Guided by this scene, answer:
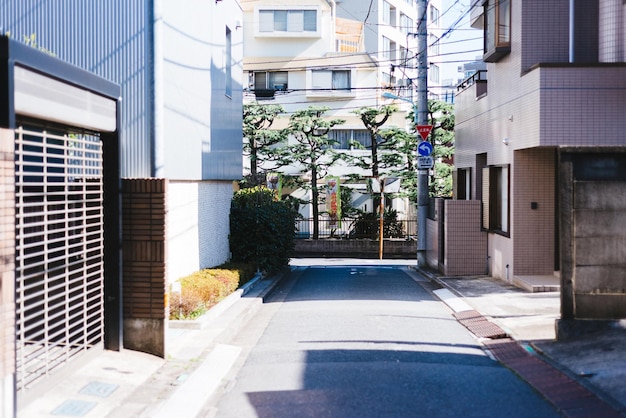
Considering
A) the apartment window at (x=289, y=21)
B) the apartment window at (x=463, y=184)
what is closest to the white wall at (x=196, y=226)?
the apartment window at (x=463, y=184)

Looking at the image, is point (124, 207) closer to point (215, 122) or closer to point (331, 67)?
point (215, 122)

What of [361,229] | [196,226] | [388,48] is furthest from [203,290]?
[388,48]

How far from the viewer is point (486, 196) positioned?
2175 cm

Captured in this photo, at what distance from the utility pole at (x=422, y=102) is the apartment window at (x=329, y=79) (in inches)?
865

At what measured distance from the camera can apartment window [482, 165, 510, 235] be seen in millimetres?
20438

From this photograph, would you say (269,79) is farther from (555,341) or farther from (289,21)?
(555,341)

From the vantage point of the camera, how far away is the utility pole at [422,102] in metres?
25.8

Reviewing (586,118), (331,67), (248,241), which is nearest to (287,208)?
(248,241)

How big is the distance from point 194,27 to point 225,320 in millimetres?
6918

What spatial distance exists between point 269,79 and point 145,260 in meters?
39.8

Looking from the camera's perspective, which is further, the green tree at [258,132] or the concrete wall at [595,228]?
the green tree at [258,132]

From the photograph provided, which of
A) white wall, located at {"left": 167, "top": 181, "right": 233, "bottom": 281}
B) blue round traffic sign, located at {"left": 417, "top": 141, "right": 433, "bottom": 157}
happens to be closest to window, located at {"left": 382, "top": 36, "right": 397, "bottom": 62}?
blue round traffic sign, located at {"left": 417, "top": 141, "right": 433, "bottom": 157}

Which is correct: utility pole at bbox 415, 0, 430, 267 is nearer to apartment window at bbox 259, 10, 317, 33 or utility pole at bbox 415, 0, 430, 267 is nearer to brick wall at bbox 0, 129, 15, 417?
brick wall at bbox 0, 129, 15, 417

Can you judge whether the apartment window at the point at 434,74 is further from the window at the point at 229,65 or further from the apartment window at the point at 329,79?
the window at the point at 229,65
